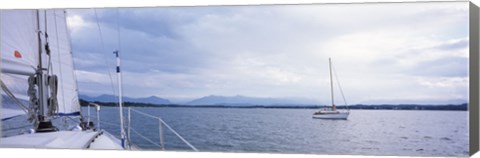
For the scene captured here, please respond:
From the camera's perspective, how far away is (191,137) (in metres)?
8.88

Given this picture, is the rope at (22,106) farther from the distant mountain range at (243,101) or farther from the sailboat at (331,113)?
the sailboat at (331,113)

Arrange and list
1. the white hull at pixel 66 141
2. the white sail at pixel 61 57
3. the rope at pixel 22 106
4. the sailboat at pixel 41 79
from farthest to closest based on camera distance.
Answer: the white sail at pixel 61 57
the rope at pixel 22 106
the sailboat at pixel 41 79
the white hull at pixel 66 141

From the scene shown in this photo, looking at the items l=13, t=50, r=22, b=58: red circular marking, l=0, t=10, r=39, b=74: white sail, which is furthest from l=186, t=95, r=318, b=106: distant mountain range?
l=13, t=50, r=22, b=58: red circular marking

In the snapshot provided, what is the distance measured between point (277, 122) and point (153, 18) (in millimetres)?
A: 1730

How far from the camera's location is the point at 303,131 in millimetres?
8500

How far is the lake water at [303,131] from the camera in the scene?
798cm

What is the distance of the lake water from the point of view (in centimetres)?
798

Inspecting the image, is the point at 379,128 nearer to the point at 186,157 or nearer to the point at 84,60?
the point at 186,157

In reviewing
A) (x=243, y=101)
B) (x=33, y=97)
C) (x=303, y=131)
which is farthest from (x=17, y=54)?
(x=303, y=131)

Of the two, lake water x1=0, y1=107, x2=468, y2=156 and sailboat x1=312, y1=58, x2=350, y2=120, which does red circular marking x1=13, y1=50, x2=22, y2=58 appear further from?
sailboat x1=312, y1=58, x2=350, y2=120

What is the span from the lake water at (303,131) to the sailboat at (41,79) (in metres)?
0.39

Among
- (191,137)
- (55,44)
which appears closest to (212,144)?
(191,137)

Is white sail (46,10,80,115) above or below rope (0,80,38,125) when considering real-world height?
above

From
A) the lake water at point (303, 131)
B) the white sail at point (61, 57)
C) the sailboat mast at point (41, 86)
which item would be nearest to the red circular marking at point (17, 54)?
the sailboat mast at point (41, 86)
